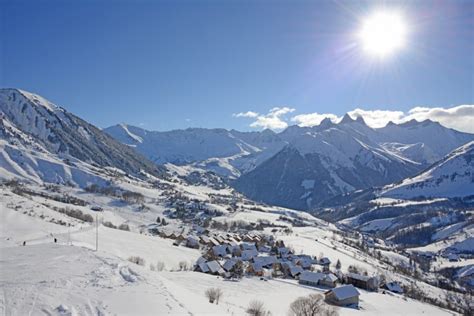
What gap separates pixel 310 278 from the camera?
80.6 meters

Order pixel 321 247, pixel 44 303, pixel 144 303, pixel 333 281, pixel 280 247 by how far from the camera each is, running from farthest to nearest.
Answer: pixel 321 247
pixel 280 247
pixel 333 281
pixel 144 303
pixel 44 303

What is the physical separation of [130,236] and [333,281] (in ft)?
158

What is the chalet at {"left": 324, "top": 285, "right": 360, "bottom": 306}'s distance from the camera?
2463 inches

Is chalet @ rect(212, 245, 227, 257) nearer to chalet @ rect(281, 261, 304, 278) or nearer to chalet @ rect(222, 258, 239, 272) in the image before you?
chalet @ rect(281, 261, 304, 278)

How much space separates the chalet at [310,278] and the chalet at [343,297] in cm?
1384

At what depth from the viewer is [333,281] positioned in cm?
8044

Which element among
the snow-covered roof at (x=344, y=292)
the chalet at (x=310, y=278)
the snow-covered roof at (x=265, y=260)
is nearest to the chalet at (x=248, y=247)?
the snow-covered roof at (x=265, y=260)

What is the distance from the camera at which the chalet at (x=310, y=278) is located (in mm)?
79500

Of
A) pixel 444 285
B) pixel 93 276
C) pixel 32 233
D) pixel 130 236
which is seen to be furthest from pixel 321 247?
pixel 93 276

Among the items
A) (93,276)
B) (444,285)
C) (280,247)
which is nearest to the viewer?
(93,276)

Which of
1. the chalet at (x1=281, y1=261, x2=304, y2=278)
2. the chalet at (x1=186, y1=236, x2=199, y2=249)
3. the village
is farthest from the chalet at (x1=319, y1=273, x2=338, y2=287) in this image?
the chalet at (x1=186, y1=236, x2=199, y2=249)

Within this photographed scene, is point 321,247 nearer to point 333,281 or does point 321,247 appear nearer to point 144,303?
point 333,281

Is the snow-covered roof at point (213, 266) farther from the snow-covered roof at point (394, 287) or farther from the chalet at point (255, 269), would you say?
the snow-covered roof at point (394, 287)

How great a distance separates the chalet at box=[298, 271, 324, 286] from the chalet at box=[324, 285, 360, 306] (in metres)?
13.8
